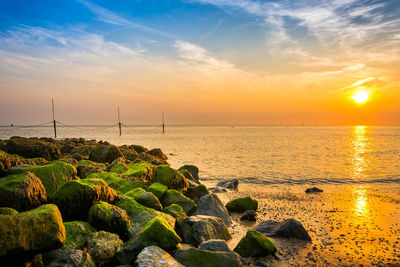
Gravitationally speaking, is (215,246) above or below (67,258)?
below

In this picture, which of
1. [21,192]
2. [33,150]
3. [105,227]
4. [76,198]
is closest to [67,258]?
[105,227]

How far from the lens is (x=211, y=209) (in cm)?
866

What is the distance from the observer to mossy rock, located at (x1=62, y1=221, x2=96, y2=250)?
4.91 m

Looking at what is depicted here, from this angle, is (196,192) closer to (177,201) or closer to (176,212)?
(177,201)

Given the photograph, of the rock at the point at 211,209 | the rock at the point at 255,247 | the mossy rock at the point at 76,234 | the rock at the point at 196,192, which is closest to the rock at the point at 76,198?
the mossy rock at the point at 76,234

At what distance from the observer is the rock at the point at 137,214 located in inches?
248

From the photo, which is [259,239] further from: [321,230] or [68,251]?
[68,251]

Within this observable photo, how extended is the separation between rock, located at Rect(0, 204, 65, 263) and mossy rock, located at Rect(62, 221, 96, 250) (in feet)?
2.09

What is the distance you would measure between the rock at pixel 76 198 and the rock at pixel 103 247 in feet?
3.46

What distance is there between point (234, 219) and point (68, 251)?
20.7ft

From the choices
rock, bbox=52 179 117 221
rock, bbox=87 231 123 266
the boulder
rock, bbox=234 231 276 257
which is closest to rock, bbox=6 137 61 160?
rock, bbox=52 179 117 221

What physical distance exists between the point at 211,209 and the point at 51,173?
5.24 m

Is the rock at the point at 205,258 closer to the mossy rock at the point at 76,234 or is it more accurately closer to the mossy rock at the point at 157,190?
the mossy rock at the point at 76,234

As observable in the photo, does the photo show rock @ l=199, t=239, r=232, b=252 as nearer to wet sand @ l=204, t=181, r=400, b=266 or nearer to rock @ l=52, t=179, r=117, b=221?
wet sand @ l=204, t=181, r=400, b=266
